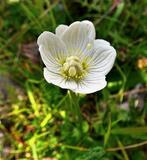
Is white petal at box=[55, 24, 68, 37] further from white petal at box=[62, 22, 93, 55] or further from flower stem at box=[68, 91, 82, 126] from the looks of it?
flower stem at box=[68, 91, 82, 126]

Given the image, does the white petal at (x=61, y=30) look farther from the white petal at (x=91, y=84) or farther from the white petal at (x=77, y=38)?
the white petal at (x=91, y=84)

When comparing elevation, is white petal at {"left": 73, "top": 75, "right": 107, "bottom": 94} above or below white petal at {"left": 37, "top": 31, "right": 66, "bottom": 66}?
below

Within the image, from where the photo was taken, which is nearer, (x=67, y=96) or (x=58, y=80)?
(x=58, y=80)

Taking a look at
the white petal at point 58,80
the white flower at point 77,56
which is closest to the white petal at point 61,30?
the white flower at point 77,56

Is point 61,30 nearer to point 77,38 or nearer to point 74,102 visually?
point 77,38

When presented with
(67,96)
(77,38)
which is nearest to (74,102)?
(67,96)

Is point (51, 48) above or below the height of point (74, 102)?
above

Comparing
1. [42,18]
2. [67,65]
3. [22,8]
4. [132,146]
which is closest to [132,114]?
[132,146]

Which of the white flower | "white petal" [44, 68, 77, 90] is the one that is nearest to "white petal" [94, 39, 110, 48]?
the white flower
